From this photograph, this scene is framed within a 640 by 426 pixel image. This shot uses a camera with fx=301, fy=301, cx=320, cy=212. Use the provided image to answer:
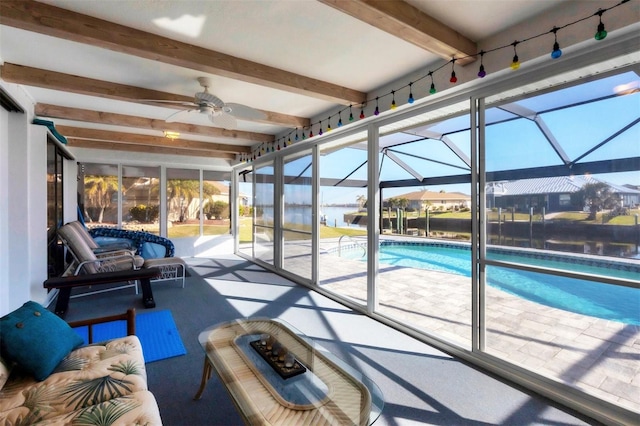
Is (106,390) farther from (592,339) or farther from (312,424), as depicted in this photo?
(592,339)

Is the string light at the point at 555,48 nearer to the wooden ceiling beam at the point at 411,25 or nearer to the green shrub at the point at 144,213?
the wooden ceiling beam at the point at 411,25

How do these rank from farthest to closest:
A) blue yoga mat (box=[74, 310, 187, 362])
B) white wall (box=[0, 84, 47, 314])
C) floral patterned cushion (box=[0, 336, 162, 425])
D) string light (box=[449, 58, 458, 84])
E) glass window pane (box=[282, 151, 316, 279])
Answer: glass window pane (box=[282, 151, 316, 279]) → white wall (box=[0, 84, 47, 314]) → blue yoga mat (box=[74, 310, 187, 362]) → string light (box=[449, 58, 458, 84]) → floral patterned cushion (box=[0, 336, 162, 425])

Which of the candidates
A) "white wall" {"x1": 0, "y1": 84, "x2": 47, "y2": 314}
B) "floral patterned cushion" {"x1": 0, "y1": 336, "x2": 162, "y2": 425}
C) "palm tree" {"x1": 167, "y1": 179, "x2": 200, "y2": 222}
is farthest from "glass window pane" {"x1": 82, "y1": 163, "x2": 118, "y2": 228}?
"floral patterned cushion" {"x1": 0, "y1": 336, "x2": 162, "y2": 425}

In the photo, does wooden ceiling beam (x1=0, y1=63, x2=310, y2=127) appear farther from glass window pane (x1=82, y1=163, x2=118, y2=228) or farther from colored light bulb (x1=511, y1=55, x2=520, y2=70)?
glass window pane (x1=82, y1=163, x2=118, y2=228)

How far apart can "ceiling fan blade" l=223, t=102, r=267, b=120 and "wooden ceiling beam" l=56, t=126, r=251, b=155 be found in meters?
3.48

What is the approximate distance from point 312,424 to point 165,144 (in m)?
6.18

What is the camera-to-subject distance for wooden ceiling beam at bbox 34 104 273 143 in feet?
13.3

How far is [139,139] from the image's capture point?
5.89m

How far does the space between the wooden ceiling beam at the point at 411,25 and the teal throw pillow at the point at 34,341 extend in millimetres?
2452

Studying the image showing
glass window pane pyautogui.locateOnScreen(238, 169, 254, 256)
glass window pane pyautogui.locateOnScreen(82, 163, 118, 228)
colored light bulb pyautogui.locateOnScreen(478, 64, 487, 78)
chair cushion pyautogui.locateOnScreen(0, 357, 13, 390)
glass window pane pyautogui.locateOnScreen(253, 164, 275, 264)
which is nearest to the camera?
chair cushion pyautogui.locateOnScreen(0, 357, 13, 390)

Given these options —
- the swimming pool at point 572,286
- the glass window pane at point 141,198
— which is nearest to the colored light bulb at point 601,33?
the swimming pool at point 572,286

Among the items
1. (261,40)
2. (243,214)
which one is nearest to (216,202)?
(243,214)

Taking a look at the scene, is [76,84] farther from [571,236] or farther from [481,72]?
[571,236]

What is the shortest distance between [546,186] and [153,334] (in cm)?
380
